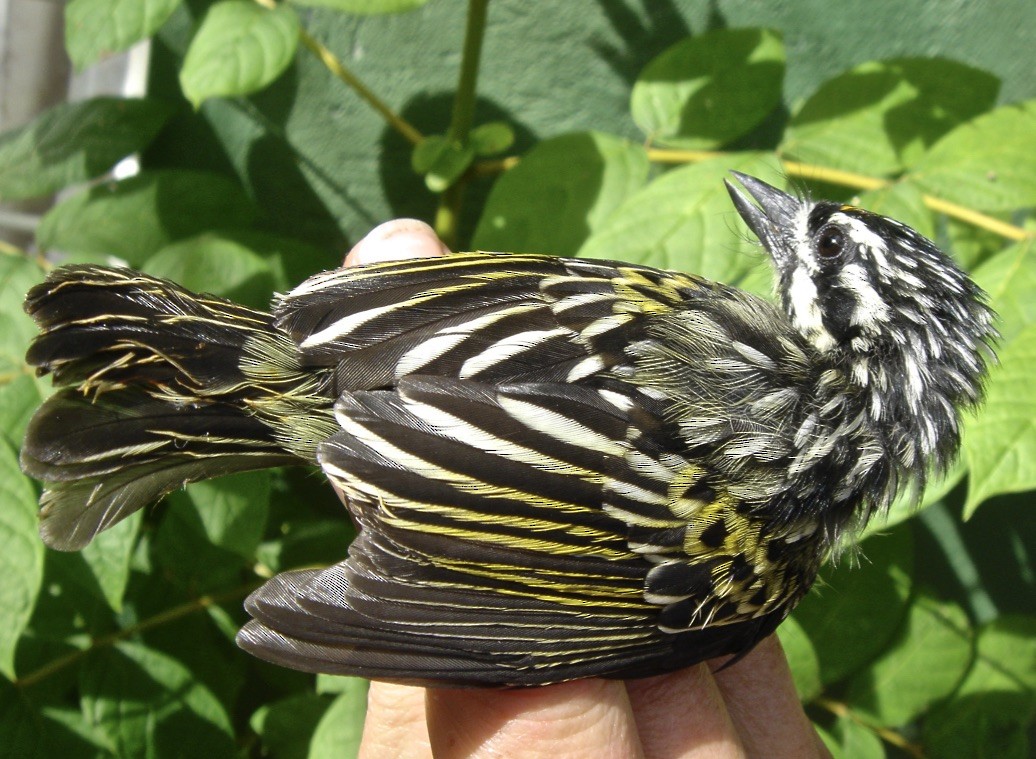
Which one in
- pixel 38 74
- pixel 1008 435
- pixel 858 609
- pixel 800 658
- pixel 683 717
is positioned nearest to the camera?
pixel 1008 435

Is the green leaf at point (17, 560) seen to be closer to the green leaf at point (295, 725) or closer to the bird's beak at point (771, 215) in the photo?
the green leaf at point (295, 725)

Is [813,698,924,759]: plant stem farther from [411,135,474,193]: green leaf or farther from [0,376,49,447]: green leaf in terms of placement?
[0,376,49,447]: green leaf

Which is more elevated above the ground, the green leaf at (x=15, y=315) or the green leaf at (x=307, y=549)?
the green leaf at (x=15, y=315)

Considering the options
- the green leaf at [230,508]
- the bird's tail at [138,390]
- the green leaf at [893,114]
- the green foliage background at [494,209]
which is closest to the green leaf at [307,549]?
the green foliage background at [494,209]

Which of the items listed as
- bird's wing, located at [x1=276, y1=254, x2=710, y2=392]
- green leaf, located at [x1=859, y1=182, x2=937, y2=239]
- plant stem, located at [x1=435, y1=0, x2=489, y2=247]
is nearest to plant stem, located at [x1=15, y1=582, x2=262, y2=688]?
bird's wing, located at [x1=276, y1=254, x2=710, y2=392]

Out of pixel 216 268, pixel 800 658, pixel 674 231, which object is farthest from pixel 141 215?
pixel 800 658

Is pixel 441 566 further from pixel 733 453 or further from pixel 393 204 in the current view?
pixel 393 204

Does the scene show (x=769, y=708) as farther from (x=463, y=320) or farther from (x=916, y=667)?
(x=463, y=320)
